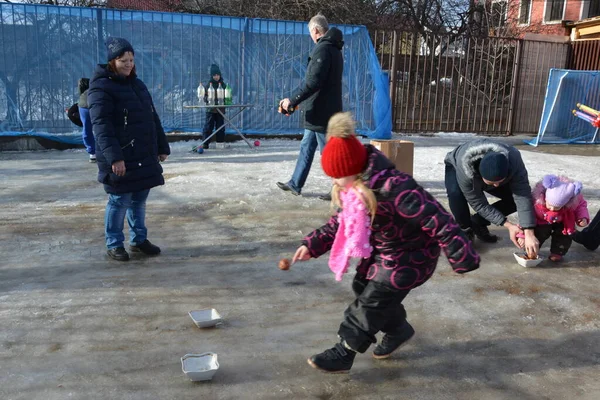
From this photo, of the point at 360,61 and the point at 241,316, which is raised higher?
the point at 360,61

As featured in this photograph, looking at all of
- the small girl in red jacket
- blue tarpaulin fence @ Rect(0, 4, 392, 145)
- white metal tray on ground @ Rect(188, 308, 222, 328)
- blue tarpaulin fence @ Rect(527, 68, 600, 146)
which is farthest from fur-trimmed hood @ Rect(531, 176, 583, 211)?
blue tarpaulin fence @ Rect(527, 68, 600, 146)

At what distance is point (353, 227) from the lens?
2.44 m

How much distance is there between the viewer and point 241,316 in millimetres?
3322

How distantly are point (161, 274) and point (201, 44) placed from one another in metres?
7.19

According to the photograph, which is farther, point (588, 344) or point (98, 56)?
point (98, 56)

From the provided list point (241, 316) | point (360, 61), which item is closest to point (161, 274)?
point (241, 316)

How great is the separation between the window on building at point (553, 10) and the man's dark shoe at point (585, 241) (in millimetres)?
20713

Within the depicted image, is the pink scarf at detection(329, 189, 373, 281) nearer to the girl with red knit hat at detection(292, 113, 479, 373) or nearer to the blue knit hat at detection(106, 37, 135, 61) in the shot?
the girl with red knit hat at detection(292, 113, 479, 373)

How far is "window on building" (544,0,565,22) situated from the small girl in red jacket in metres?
21.1

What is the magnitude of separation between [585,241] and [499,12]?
1635 centimetres

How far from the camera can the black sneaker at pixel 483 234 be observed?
484 centimetres

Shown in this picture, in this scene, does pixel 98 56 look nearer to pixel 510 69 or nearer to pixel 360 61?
pixel 360 61

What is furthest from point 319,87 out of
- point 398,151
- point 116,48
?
point 116,48

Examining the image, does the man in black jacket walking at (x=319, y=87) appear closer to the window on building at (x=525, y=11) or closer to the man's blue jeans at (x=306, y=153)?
the man's blue jeans at (x=306, y=153)
